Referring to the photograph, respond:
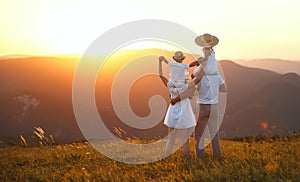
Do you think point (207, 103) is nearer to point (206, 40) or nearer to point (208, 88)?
point (208, 88)

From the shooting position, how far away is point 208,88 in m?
9.25

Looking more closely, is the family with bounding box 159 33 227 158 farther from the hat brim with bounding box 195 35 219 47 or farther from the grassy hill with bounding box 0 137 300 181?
the grassy hill with bounding box 0 137 300 181

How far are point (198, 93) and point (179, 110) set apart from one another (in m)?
0.66

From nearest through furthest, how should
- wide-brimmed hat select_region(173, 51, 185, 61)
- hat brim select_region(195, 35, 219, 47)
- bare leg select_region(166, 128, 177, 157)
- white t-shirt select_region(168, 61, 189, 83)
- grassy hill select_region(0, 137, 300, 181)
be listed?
1. grassy hill select_region(0, 137, 300, 181)
2. hat brim select_region(195, 35, 219, 47)
3. white t-shirt select_region(168, 61, 189, 83)
4. wide-brimmed hat select_region(173, 51, 185, 61)
5. bare leg select_region(166, 128, 177, 157)

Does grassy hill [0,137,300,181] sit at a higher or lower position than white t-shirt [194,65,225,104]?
lower

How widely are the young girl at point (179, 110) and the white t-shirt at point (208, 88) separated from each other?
1.21 ft

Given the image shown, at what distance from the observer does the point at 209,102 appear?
365 inches

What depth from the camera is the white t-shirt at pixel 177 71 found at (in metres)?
9.41

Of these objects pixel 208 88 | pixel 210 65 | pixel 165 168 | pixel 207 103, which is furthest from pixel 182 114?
pixel 165 168

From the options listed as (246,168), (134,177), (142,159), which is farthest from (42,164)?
(246,168)

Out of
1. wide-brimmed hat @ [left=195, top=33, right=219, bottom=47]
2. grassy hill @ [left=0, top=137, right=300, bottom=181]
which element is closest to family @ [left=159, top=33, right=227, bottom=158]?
wide-brimmed hat @ [left=195, top=33, right=219, bottom=47]

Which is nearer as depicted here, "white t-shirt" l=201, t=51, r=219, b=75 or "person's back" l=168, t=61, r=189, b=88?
"white t-shirt" l=201, t=51, r=219, b=75

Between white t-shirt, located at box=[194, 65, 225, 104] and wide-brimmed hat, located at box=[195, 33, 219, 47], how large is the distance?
1.79 ft

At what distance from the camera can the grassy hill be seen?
6.63 m
